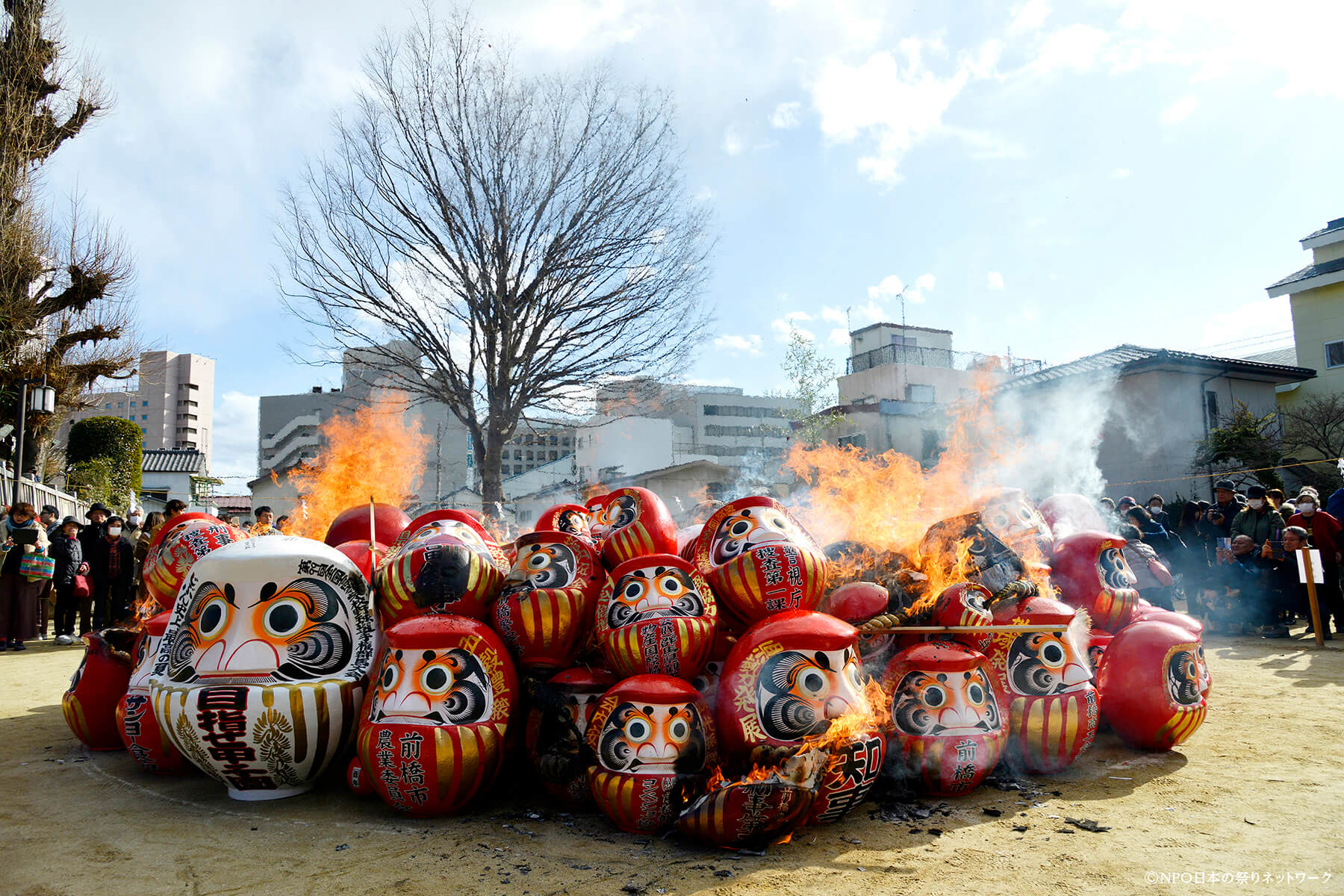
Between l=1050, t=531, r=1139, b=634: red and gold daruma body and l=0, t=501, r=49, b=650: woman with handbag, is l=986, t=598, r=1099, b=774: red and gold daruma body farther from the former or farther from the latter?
l=0, t=501, r=49, b=650: woman with handbag

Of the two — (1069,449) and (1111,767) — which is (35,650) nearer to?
(1111,767)

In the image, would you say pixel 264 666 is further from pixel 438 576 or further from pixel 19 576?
pixel 19 576

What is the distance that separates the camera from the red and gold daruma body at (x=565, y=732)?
15.5 ft

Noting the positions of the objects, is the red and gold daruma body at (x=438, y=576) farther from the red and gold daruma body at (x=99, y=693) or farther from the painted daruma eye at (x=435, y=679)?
the red and gold daruma body at (x=99, y=693)

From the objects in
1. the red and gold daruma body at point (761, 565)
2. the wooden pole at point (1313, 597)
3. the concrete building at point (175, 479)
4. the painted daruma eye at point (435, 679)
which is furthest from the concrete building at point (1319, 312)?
the concrete building at point (175, 479)

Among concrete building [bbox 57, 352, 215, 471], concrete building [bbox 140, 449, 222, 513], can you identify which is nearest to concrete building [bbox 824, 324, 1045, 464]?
concrete building [bbox 140, 449, 222, 513]

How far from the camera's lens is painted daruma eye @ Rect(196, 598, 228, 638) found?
482 centimetres

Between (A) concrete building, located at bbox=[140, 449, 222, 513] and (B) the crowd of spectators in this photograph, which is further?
(A) concrete building, located at bbox=[140, 449, 222, 513]

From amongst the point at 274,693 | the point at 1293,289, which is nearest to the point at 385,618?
the point at 274,693

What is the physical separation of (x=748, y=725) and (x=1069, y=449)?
58.2ft

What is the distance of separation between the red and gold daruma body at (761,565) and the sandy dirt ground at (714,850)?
52.1 inches

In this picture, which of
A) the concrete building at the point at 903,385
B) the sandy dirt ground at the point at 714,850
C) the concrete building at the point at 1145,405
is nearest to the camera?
the sandy dirt ground at the point at 714,850

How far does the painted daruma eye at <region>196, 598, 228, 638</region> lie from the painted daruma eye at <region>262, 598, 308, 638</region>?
256 millimetres

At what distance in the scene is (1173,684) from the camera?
18.1ft
